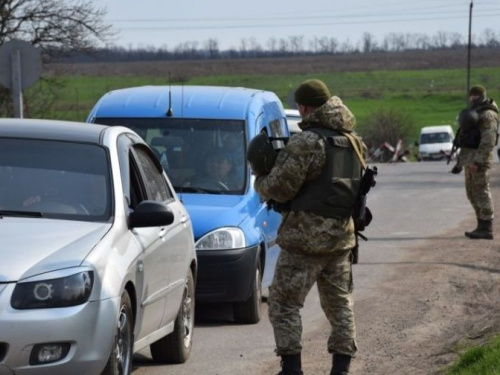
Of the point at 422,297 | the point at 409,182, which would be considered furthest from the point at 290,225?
the point at 409,182

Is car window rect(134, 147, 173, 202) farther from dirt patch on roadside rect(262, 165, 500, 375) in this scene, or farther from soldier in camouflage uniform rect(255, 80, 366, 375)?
dirt patch on roadside rect(262, 165, 500, 375)

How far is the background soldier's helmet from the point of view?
16.3 m

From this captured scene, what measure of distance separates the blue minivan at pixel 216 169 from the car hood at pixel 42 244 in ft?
11.3

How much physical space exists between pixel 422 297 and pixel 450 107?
10227cm

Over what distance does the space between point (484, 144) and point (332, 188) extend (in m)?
9.28

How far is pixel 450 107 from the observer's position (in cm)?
11281

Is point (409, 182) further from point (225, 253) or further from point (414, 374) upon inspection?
point (414, 374)

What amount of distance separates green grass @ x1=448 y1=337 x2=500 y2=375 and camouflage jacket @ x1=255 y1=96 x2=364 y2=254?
967mm

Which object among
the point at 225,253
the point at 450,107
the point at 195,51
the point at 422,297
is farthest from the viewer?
the point at 195,51

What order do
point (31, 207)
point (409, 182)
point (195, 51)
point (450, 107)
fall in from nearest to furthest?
point (31, 207) < point (409, 182) < point (450, 107) < point (195, 51)

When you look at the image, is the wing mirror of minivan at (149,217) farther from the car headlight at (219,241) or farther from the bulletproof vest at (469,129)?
the bulletproof vest at (469,129)

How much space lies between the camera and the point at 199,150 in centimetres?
1167

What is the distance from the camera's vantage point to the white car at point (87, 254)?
634 cm

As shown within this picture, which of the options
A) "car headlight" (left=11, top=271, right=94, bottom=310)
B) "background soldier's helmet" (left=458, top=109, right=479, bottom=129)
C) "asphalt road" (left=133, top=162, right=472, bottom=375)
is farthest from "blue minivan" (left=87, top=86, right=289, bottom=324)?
"background soldier's helmet" (left=458, top=109, right=479, bottom=129)
